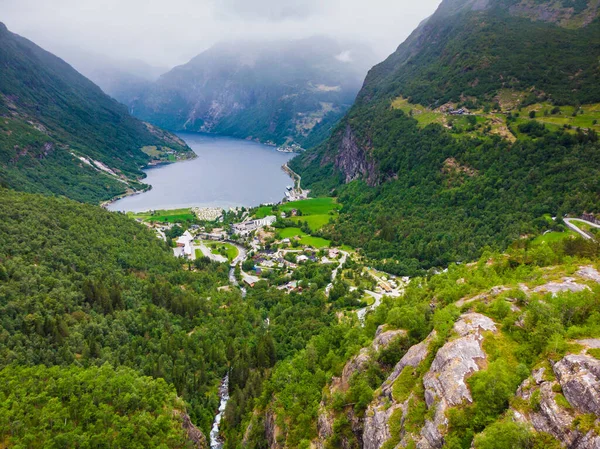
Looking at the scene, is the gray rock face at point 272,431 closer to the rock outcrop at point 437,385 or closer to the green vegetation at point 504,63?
the rock outcrop at point 437,385

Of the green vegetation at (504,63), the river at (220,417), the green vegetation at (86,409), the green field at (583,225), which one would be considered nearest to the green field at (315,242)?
the river at (220,417)

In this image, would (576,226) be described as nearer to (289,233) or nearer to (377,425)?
(377,425)

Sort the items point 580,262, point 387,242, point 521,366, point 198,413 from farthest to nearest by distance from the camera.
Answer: point 387,242
point 198,413
point 580,262
point 521,366

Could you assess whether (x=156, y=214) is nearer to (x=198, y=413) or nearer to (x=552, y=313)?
(x=198, y=413)

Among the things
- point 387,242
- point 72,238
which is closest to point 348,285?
point 387,242

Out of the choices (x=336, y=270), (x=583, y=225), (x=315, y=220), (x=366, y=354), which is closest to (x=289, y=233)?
(x=315, y=220)
